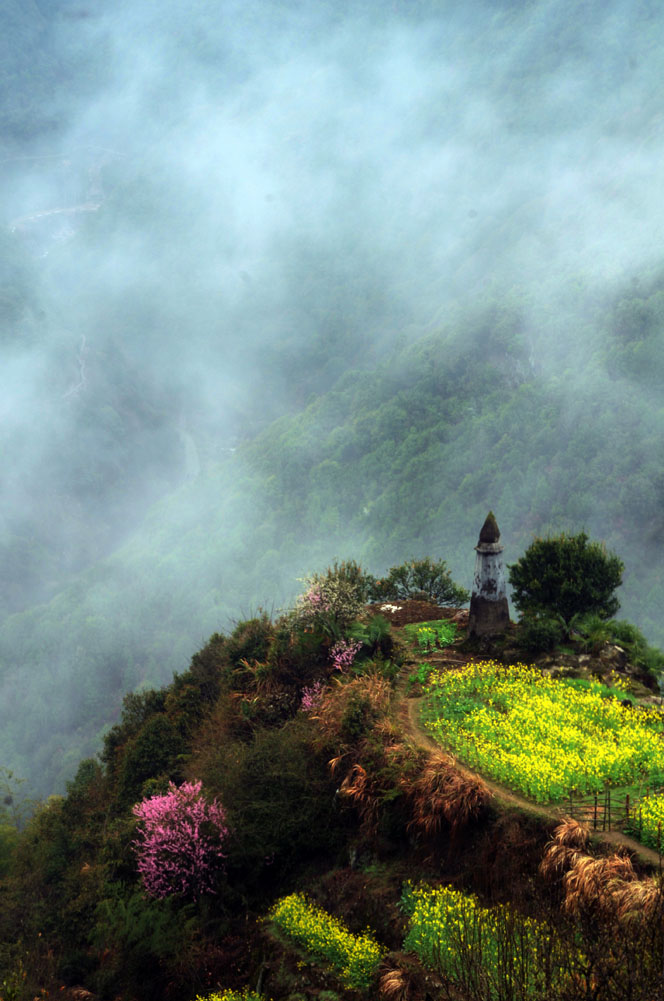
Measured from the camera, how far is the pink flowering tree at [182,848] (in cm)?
1455

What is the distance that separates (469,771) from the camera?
1277 cm

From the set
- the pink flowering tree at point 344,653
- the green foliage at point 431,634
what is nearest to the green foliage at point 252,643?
the pink flowering tree at point 344,653

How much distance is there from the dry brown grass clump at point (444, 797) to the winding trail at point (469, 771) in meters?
0.26

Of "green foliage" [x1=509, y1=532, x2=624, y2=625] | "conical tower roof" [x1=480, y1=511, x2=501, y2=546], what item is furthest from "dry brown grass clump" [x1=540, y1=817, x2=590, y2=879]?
"conical tower roof" [x1=480, y1=511, x2=501, y2=546]

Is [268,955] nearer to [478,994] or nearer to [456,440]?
[478,994]

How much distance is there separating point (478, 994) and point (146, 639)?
149 m

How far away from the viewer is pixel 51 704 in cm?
13775

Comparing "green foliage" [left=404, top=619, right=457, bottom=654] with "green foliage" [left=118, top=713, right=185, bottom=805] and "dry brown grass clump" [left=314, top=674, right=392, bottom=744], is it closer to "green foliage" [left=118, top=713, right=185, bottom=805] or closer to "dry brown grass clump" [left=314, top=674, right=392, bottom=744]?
"dry brown grass clump" [left=314, top=674, right=392, bottom=744]

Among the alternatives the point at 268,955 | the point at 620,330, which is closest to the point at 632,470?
the point at 620,330

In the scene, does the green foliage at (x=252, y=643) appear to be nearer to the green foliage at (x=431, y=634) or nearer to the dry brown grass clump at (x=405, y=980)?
the green foliage at (x=431, y=634)

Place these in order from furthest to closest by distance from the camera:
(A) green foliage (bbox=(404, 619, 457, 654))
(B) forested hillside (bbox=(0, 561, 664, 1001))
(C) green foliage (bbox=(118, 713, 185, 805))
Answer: (C) green foliage (bbox=(118, 713, 185, 805))
(A) green foliage (bbox=(404, 619, 457, 654))
(B) forested hillside (bbox=(0, 561, 664, 1001))

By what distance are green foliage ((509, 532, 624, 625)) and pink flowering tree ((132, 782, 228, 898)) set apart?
10.4m

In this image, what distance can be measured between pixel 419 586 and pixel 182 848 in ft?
56.9

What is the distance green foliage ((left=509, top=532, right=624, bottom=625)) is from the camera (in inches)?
781
